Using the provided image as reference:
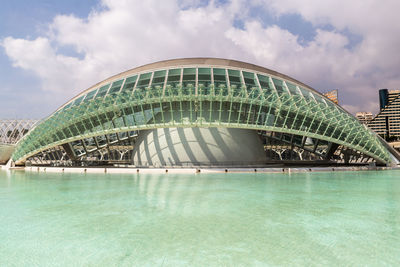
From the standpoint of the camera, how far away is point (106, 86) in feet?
126

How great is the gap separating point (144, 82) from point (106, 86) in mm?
7261

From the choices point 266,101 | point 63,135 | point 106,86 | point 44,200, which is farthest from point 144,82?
point 44,200

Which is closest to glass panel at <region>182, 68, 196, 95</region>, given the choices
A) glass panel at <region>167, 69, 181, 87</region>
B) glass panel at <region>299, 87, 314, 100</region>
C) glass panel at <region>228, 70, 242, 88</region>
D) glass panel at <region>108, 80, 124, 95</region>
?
glass panel at <region>167, 69, 181, 87</region>

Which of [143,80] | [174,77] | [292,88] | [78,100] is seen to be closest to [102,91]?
[78,100]

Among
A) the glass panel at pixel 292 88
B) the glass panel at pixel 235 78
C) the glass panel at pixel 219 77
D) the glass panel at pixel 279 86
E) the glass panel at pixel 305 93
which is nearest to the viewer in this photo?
the glass panel at pixel 219 77

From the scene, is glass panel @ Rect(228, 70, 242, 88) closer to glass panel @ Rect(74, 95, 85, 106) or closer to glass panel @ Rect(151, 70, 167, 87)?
glass panel @ Rect(151, 70, 167, 87)

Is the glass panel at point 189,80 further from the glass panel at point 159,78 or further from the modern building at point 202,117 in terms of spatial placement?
the glass panel at point 159,78

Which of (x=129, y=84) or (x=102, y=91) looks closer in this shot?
(x=129, y=84)

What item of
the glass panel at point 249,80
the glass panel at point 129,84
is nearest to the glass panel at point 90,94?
the glass panel at point 129,84

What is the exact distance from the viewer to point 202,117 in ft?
102

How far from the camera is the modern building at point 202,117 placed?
31.1 m

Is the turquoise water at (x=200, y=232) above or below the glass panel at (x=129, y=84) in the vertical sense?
below

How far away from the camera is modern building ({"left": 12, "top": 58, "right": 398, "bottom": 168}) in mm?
31109

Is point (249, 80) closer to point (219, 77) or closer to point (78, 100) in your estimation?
point (219, 77)
